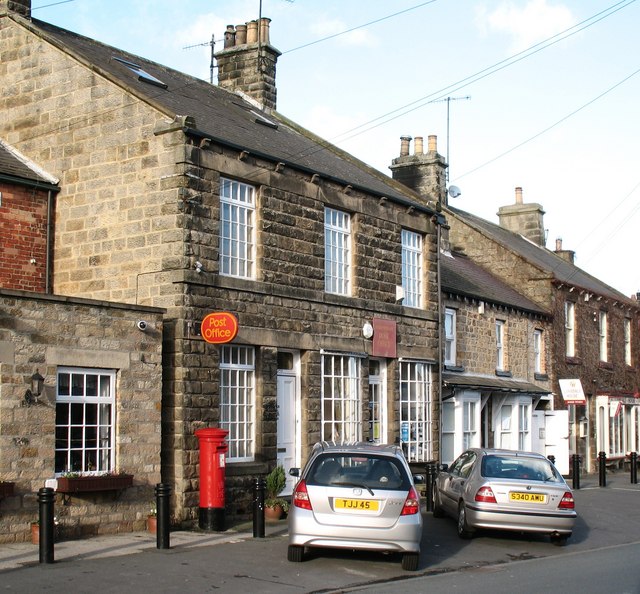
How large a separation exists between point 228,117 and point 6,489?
9895mm

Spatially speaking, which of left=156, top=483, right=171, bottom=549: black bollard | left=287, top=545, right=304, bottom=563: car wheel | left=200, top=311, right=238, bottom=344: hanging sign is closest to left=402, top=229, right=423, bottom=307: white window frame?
left=200, top=311, right=238, bottom=344: hanging sign

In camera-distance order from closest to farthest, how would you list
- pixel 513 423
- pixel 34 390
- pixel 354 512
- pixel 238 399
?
pixel 354 512 < pixel 34 390 < pixel 238 399 < pixel 513 423

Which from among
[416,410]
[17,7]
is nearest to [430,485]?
[416,410]

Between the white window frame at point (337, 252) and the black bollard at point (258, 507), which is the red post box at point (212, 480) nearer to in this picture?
the black bollard at point (258, 507)

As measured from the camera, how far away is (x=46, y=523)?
1169 cm

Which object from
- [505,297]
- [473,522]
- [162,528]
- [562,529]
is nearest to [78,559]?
[162,528]

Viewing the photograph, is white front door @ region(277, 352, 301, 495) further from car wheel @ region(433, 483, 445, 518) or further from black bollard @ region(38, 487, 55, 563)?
black bollard @ region(38, 487, 55, 563)

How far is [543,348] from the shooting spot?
104 feet

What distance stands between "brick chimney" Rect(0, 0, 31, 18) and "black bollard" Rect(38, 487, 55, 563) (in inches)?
442

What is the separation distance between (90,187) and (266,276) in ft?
11.6

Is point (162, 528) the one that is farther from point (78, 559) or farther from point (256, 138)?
point (256, 138)

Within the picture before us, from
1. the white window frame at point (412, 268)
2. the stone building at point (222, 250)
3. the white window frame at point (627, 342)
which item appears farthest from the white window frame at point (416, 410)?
the white window frame at point (627, 342)

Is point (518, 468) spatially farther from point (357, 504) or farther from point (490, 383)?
point (490, 383)

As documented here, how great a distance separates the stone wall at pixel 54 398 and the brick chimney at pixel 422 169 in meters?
16.8
